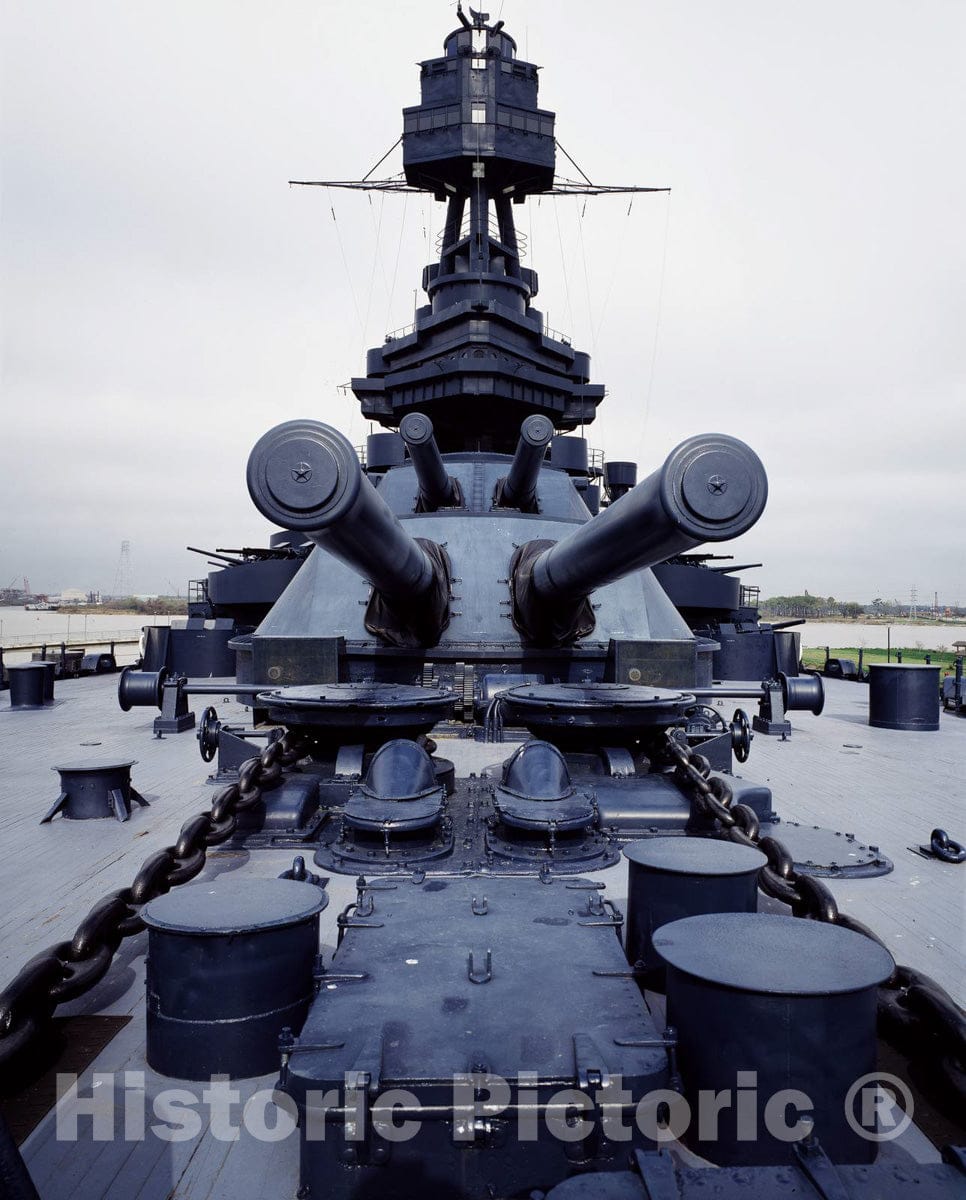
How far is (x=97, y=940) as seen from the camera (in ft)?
6.89

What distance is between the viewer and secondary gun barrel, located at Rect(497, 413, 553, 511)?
143 inches

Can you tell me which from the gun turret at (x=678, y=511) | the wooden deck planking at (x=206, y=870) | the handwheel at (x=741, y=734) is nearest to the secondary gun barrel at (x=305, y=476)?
the gun turret at (x=678, y=511)

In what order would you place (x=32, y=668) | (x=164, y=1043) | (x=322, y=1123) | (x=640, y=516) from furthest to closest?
(x=32, y=668) < (x=640, y=516) < (x=164, y=1043) < (x=322, y=1123)

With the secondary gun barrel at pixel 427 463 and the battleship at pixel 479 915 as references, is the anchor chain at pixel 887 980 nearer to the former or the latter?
the battleship at pixel 479 915

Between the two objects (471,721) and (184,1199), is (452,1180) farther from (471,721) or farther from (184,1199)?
(471,721)

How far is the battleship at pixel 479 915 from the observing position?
1402mm

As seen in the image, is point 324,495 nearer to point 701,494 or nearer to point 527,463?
point 701,494

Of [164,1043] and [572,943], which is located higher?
[572,943]

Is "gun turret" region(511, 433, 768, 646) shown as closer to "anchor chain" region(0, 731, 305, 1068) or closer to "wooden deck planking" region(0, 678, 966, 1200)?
"wooden deck planking" region(0, 678, 966, 1200)

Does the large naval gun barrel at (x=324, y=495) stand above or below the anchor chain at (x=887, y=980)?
above

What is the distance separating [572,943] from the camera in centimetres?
193

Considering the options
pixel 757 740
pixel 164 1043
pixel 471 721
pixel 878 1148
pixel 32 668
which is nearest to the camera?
pixel 878 1148

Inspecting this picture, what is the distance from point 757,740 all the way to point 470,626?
11.4 feet

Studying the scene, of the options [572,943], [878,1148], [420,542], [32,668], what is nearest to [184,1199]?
[572,943]
